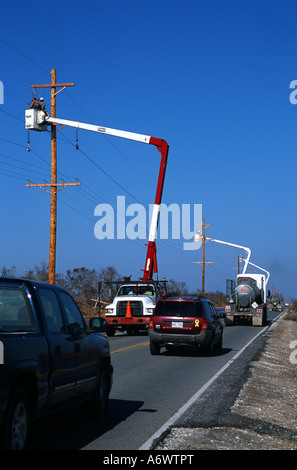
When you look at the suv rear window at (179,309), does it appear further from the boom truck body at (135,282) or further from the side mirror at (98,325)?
the side mirror at (98,325)

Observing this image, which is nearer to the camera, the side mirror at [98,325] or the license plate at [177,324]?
the side mirror at [98,325]

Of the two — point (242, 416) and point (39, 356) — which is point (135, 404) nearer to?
point (242, 416)

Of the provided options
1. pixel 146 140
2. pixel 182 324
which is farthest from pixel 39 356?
pixel 146 140

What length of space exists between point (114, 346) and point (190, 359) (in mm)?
4538

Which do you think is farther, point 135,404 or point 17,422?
point 135,404

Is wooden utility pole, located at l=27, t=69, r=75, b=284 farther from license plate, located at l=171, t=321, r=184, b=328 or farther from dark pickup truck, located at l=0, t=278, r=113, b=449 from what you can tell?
dark pickup truck, located at l=0, t=278, r=113, b=449

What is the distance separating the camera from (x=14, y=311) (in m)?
6.88

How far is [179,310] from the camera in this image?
1928 centimetres

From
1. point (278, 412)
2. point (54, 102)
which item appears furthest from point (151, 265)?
point (278, 412)

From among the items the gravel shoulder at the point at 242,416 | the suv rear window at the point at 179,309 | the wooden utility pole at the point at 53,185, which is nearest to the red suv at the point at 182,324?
the suv rear window at the point at 179,309

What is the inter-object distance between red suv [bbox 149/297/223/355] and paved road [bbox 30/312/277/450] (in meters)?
0.50

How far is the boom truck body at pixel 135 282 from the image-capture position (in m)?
27.6

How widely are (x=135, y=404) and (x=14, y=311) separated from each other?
14.2 ft

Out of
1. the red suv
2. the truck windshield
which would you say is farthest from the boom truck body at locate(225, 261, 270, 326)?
the truck windshield
